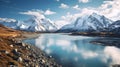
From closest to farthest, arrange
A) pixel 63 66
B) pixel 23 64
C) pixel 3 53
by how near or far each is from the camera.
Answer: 1. pixel 23 64
2. pixel 3 53
3. pixel 63 66

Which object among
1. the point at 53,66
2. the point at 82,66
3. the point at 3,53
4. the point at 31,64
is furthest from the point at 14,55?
the point at 82,66

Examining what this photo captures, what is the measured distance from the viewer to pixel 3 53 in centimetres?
5703

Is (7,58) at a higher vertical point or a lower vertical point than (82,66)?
higher

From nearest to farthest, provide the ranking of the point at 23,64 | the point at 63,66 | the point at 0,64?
the point at 0,64
the point at 23,64
the point at 63,66

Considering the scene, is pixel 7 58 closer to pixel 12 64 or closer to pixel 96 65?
pixel 12 64

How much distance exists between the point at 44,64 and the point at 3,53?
12.7 meters

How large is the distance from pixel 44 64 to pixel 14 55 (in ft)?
31.7

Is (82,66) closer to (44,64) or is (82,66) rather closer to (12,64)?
(44,64)

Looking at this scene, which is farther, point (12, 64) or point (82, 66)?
point (82, 66)

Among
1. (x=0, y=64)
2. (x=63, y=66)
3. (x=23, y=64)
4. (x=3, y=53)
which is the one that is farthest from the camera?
(x=63, y=66)

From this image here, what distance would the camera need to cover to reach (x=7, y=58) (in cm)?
5300

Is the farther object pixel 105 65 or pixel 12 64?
pixel 105 65

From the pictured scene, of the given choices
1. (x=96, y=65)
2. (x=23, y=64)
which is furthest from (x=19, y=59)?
(x=96, y=65)

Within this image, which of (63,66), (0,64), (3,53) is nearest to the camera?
(0,64)
